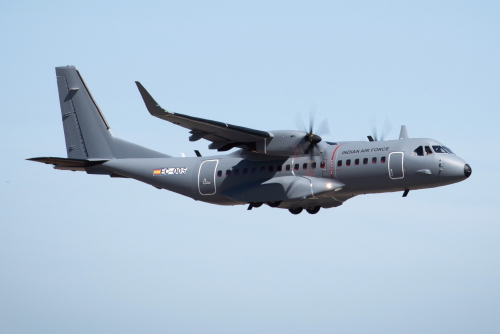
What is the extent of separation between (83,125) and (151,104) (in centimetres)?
869

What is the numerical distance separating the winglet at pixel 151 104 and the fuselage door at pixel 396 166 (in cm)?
739

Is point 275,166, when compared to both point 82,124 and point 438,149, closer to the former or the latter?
point 438,149

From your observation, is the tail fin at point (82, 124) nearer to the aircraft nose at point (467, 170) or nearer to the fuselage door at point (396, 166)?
the fuselage door at point (396, 166)

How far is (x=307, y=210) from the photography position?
27719 millimetres

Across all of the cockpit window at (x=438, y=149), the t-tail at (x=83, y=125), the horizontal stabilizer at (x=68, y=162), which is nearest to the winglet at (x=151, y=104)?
the horizontal stabilizer at (x=68, y=162)

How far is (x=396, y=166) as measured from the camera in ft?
78.1

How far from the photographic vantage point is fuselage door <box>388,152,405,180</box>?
2377 centimetres

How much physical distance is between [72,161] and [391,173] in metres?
12.4

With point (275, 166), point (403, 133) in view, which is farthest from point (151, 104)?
point (403, 133)

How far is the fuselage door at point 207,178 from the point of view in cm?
2700

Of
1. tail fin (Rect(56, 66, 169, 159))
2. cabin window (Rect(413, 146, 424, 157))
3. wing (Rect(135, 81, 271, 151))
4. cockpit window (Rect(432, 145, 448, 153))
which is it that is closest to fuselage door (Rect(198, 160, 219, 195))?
wing (Rect(135, 81, 271, 151))

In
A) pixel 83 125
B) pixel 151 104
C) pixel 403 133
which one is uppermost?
pixel 83 125

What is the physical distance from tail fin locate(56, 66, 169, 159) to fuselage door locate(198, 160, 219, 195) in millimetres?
4117

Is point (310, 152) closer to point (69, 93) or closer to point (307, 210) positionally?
point (307, 210)
